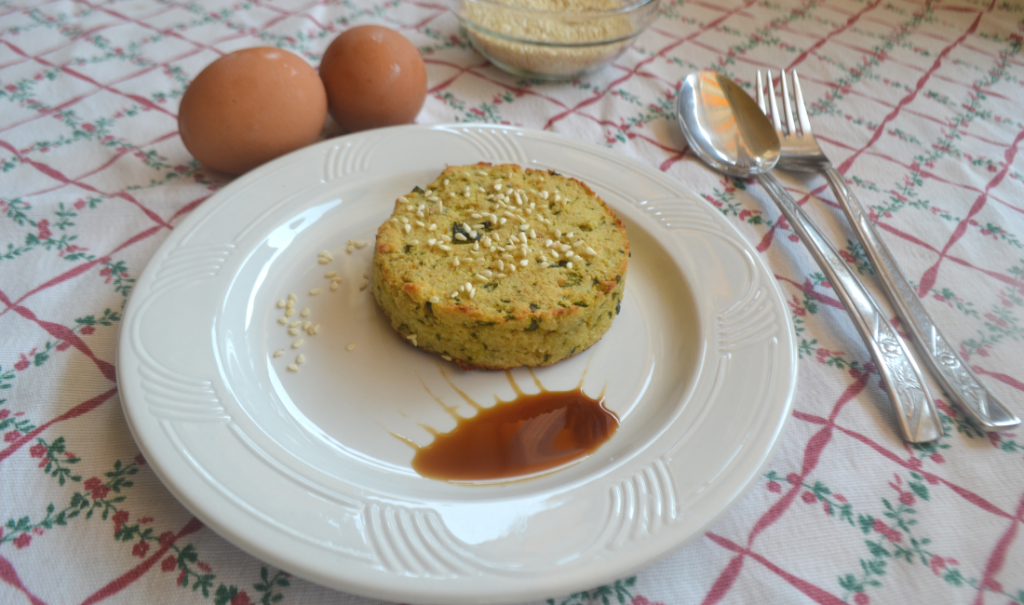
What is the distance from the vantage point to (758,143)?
7.81ft

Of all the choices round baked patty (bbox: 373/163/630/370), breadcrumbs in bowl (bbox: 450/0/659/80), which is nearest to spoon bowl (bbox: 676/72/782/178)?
breadcrumbs in bowl (bbox: 450/0/659/80)

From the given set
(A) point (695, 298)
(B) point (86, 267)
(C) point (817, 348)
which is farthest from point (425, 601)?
(B) point (86, 267)

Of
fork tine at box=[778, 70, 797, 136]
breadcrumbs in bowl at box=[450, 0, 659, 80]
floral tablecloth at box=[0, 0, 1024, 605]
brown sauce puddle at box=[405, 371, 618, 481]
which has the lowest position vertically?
brown sauce puddle at box=[405, 371, 618, 481]

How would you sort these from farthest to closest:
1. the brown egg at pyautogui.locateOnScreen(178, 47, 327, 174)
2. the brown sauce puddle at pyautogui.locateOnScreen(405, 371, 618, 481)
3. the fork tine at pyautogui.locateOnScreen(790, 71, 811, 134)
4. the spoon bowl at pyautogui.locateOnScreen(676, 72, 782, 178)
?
the fork tine at pyautogui.locateOnScreen(790, 71, 811, 134) < the spoon bowl at pyautogui.locateOnScreen(676, 72, 782, 178) < the brown egg at pyautogui.locateOnScreen(178, 47, 327, 174) < the brown sauce puddle at pyautogui.locateOnScreen(405, 371, 618, 481)

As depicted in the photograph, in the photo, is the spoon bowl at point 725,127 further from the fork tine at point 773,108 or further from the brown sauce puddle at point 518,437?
the brown sauce puddle at point 518,437

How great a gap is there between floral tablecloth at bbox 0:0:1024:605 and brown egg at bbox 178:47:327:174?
0.62 ft

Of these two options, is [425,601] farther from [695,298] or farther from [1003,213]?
[1003,213]

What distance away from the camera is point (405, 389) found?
1619 millimetres

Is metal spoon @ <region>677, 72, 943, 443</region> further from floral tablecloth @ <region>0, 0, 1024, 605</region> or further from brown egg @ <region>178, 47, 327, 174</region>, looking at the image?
brown egg @ <region>178, 47, 327, 174</region>

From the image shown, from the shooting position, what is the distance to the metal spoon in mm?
1551

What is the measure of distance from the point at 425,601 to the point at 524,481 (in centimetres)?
40

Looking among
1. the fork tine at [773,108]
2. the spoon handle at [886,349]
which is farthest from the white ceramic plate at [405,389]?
the fork tine at [773,108]

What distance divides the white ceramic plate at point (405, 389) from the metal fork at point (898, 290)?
45 centimetres

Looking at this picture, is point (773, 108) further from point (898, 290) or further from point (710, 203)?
point (898, 290)
